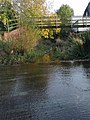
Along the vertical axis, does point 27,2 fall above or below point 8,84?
above

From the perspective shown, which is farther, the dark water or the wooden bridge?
the wooden bridge

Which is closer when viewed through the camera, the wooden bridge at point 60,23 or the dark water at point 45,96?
the dark water at point 45,96

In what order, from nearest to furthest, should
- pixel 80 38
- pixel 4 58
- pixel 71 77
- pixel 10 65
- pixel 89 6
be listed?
pixel 71 77 → pixel 10 65 → pixel 4 58 → pixel 80 38 → pixel 89 6

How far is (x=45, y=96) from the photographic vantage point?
10656mm

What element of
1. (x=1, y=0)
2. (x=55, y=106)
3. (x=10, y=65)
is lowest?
(x=10, y=65)

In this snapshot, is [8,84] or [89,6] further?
[89,6]

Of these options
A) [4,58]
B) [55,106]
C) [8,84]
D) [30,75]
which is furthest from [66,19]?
[55,106]

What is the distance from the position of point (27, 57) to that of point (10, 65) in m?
2.18

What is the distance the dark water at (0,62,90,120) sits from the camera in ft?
28.5

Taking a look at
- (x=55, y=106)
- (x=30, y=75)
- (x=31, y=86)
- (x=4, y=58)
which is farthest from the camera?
(x=4, y=58)

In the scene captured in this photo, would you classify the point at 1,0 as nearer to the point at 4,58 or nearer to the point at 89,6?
the point at 4,58

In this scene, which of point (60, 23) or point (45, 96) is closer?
point (45, 96)

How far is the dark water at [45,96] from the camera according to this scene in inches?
342

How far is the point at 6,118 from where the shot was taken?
843 centimetres
